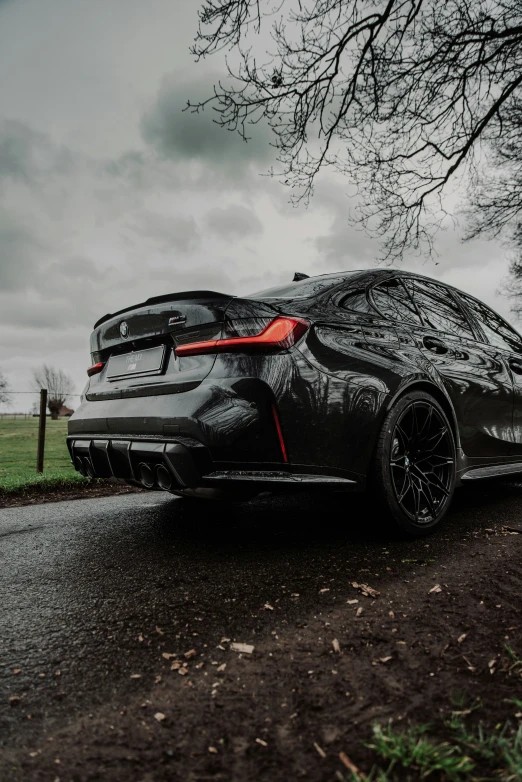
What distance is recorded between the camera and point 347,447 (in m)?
2.80

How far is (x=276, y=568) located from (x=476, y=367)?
220 centimetres

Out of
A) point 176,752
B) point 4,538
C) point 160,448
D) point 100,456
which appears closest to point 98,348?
→ point 100,456

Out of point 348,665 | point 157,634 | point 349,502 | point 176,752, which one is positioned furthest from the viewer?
point 349,502

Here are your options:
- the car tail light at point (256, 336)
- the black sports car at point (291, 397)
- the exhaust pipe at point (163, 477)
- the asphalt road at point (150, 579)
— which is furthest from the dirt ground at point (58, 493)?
the car tail light at point (256, 336)

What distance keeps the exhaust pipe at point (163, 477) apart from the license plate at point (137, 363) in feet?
1.72

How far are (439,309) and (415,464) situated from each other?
51.2 inches

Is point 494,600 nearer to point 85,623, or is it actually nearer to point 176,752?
point 176,752

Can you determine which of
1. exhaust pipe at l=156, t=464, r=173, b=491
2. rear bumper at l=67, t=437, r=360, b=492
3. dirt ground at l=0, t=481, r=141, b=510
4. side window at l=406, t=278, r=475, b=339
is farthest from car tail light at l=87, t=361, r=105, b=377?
side window at l=406, t=278, r=475, b=339

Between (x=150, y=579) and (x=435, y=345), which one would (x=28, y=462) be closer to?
(x=150, y=579)

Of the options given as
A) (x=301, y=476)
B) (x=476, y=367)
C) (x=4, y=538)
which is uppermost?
(x=476, y=367)

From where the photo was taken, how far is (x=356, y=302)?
3170 mm

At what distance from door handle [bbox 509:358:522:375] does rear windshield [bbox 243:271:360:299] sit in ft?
5.90

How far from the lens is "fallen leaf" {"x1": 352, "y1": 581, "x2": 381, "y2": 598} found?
2.28 metres

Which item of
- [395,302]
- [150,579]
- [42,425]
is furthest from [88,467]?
[42,425]
